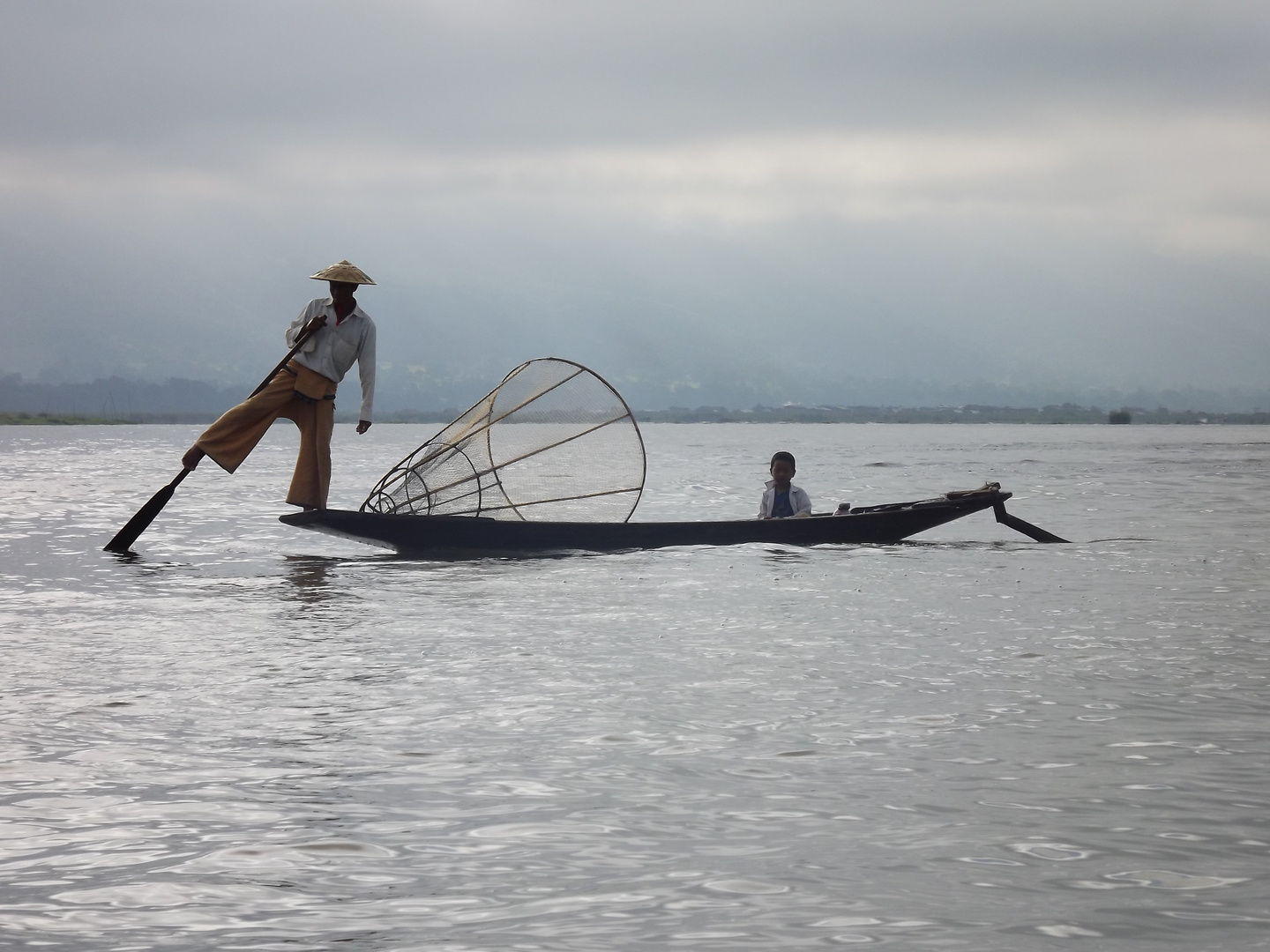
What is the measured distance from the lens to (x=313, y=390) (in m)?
11.5

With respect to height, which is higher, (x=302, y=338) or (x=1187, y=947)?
(x=302, y=338)

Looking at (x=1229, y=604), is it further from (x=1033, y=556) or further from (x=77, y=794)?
(x=77, y=794)

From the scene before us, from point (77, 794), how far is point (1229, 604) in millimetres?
7398

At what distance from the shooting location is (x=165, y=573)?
10719mm

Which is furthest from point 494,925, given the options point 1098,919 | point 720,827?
point 1098,919

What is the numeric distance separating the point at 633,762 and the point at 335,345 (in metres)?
7.48

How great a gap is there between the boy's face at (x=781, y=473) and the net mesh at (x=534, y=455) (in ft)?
4.18

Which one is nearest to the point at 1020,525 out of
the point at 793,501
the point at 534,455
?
the point at 793,501

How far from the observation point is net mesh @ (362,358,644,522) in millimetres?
12570

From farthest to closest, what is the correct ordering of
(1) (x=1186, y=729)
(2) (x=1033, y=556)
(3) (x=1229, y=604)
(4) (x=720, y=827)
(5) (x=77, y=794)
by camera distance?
1. (2) (x=1033, y=556)
2. (3) (x=1229, y=604)
3. (1) (x=1186, y=729)
4. (5) (x=77, y=794)
5. (4) (x=720, y=827)

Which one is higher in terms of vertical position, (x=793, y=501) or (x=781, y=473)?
(x=781, y=473)

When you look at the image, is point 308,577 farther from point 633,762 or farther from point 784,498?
point 633,762

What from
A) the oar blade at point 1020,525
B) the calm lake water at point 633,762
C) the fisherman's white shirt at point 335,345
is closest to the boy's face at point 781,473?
the calm lake water at point 633,762

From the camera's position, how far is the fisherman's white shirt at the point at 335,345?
→ 449 inches
